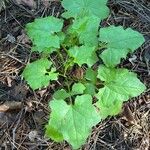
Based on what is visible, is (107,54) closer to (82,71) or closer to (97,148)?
(82,71)

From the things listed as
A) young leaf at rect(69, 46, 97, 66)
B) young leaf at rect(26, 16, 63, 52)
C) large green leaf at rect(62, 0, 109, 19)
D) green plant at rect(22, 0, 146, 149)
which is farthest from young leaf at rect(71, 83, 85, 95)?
large green leaf at rect(62, 0, 109, 19)

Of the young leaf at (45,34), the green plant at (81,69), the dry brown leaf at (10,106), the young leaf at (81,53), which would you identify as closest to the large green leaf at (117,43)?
the green plant at (81,69)

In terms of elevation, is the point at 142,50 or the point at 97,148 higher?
the point at 142,50

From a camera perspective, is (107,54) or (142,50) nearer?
(107,54)

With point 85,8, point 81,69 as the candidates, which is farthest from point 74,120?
point 85,8

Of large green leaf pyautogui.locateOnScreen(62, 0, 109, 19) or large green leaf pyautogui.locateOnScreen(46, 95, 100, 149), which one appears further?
large green leaf pyautogui.locateOnScreen(62, 0, 109, 19)

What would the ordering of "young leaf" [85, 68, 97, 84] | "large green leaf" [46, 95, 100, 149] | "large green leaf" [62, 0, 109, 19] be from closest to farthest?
1. "large green leaf" [46, 95, 100, 149]
2. "young leaf" [85, 68, 97, 84]
3. "large green leaf" [62, 0, 109, 19]

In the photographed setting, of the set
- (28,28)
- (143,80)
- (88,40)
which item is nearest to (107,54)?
(88,40)

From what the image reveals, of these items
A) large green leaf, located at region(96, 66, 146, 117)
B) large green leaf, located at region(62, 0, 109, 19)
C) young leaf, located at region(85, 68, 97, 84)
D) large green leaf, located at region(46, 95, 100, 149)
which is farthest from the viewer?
large green leaf, located at region(62, 0, 109, 19)

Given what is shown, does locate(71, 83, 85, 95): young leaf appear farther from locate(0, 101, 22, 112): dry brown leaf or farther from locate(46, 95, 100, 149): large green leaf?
locate(0, 101, 22, 112): dry brown leaf
